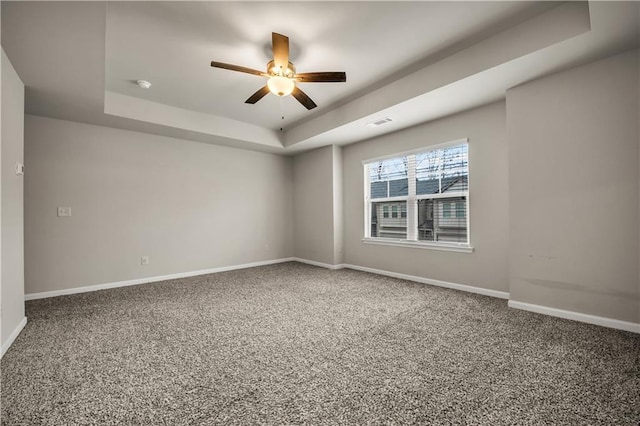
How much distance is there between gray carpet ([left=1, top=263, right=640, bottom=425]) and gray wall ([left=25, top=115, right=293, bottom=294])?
2.91ft

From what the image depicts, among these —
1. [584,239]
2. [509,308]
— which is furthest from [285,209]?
[584,239]

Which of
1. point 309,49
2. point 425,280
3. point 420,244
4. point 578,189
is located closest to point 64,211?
point 309,49

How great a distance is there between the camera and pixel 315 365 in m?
2.01

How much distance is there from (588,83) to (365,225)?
136 inches

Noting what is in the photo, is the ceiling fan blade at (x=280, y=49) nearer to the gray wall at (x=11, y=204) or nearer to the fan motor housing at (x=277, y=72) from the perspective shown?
the fan motor housing at (x=277, y=72)

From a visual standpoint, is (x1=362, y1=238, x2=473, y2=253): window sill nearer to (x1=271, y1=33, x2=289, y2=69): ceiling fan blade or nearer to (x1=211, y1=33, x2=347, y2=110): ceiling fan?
(x1=211, y1=33, x2=347, y2=110): ceiling fan

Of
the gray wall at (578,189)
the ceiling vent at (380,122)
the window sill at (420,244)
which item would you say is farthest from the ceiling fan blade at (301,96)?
the window sill at (420,244)

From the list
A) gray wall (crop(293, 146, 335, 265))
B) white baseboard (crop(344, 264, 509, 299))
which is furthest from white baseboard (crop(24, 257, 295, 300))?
white baseboard (crop(344, 264, 509, 299))

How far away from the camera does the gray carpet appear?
153cm

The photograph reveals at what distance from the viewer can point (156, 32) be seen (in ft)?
8.52

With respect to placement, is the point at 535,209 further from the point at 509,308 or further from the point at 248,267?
the point at 248,267

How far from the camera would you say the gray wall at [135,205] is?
386 centimetres

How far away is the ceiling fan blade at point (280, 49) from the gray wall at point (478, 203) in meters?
2.57

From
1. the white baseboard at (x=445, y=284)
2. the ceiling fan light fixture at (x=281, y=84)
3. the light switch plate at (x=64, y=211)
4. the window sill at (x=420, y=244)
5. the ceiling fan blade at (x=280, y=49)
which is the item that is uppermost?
the ceiling fan blade at (x=280, y=49)
